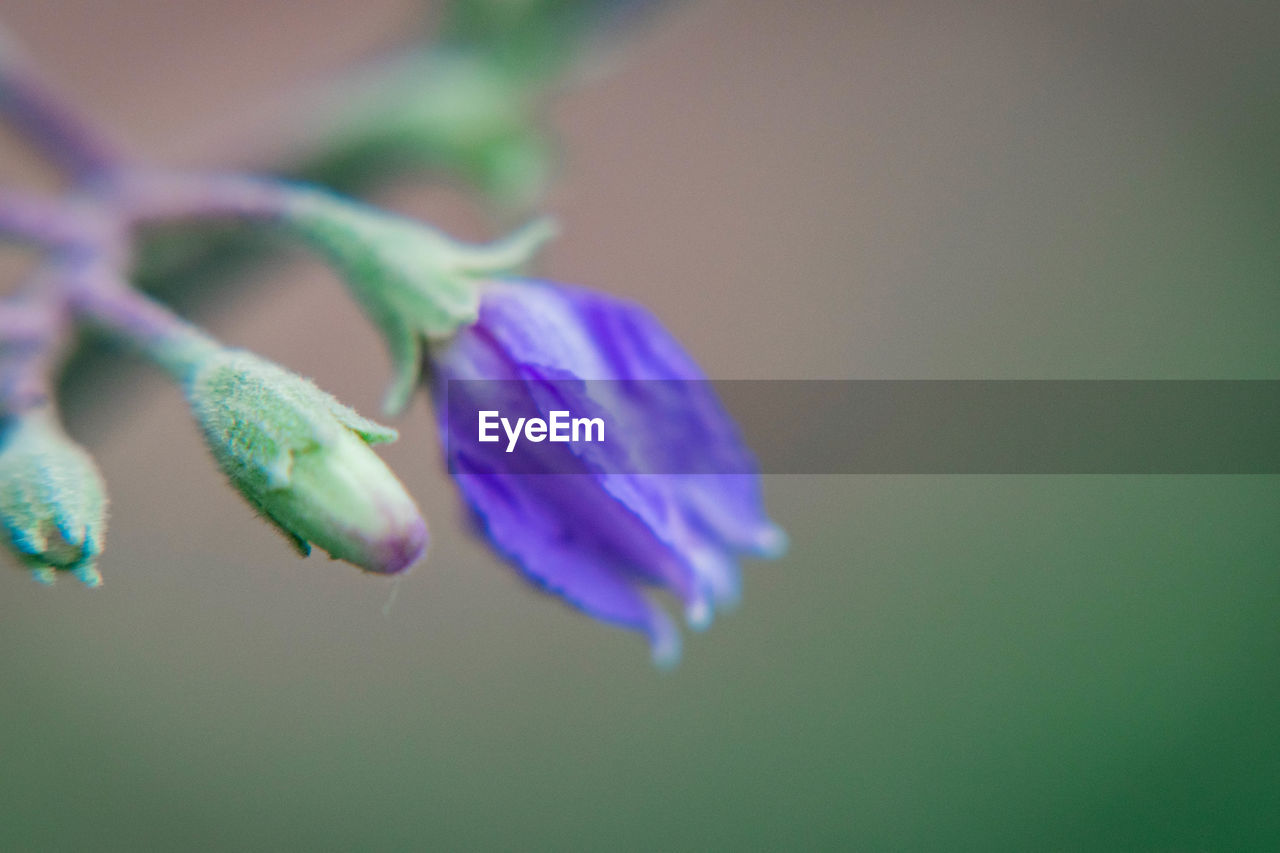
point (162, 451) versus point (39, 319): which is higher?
point (162, 451)

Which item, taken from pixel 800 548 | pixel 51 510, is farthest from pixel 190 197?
pixel 800 548

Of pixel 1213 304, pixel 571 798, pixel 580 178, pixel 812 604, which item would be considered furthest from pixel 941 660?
pixel 580 178

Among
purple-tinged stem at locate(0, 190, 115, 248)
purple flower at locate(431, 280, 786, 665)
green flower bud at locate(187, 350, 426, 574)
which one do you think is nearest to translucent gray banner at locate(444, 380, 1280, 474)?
purple flower at locate(431, 280, 786, 665)

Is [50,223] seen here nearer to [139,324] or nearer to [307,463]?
[139,324]

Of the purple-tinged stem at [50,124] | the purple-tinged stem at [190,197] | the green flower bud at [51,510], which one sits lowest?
the green flower bud at [51,510]

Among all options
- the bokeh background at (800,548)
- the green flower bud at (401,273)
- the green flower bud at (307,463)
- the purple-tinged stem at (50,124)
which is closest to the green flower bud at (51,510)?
the green flower bud at (307,463)

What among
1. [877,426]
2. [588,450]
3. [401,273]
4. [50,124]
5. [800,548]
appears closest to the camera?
[588,450]

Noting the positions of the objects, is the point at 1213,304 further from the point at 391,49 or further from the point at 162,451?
the point at 162,451

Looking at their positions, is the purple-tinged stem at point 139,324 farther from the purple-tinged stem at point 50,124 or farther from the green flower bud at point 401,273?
the purple-tinged stem at point 50,124
